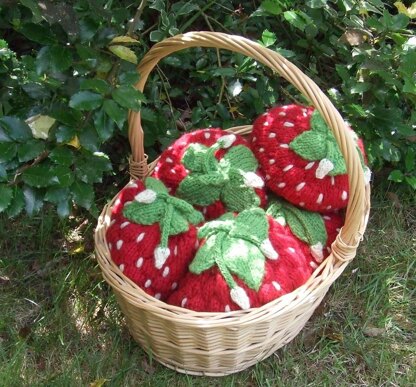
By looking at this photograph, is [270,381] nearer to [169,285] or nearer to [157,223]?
[169,285]

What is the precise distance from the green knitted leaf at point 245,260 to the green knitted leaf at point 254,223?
1.2 inches

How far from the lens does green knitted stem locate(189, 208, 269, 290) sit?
1.28m

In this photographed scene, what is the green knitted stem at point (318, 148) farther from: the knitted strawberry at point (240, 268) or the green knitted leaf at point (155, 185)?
the green knitted leaf at point (155, 185)

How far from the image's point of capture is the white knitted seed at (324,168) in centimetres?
139

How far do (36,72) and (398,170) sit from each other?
121cm

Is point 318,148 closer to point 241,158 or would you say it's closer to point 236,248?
point 241,158

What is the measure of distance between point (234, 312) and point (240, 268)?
10 centimetres

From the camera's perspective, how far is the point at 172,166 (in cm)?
149

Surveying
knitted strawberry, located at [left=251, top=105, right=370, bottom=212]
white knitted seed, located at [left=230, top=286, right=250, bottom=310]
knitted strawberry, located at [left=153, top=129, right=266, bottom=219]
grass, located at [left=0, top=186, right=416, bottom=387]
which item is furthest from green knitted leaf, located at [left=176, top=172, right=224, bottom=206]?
grass, located at [left=0, top=186, right=416, bottom=387]

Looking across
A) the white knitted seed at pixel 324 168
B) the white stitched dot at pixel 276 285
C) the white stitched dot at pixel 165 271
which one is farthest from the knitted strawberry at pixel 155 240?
the white knitted seed at pixel 324 168

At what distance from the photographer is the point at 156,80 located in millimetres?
1812

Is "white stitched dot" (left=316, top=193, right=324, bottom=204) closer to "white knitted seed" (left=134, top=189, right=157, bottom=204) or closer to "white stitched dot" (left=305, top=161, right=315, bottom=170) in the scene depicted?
"white stitched dot" (left=305, top=161, right=315, bottom=170)

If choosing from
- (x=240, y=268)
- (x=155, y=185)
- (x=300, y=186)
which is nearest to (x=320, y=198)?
(x=300, y=186)

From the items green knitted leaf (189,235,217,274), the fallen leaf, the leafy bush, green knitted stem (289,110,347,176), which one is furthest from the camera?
the fallen leaf
